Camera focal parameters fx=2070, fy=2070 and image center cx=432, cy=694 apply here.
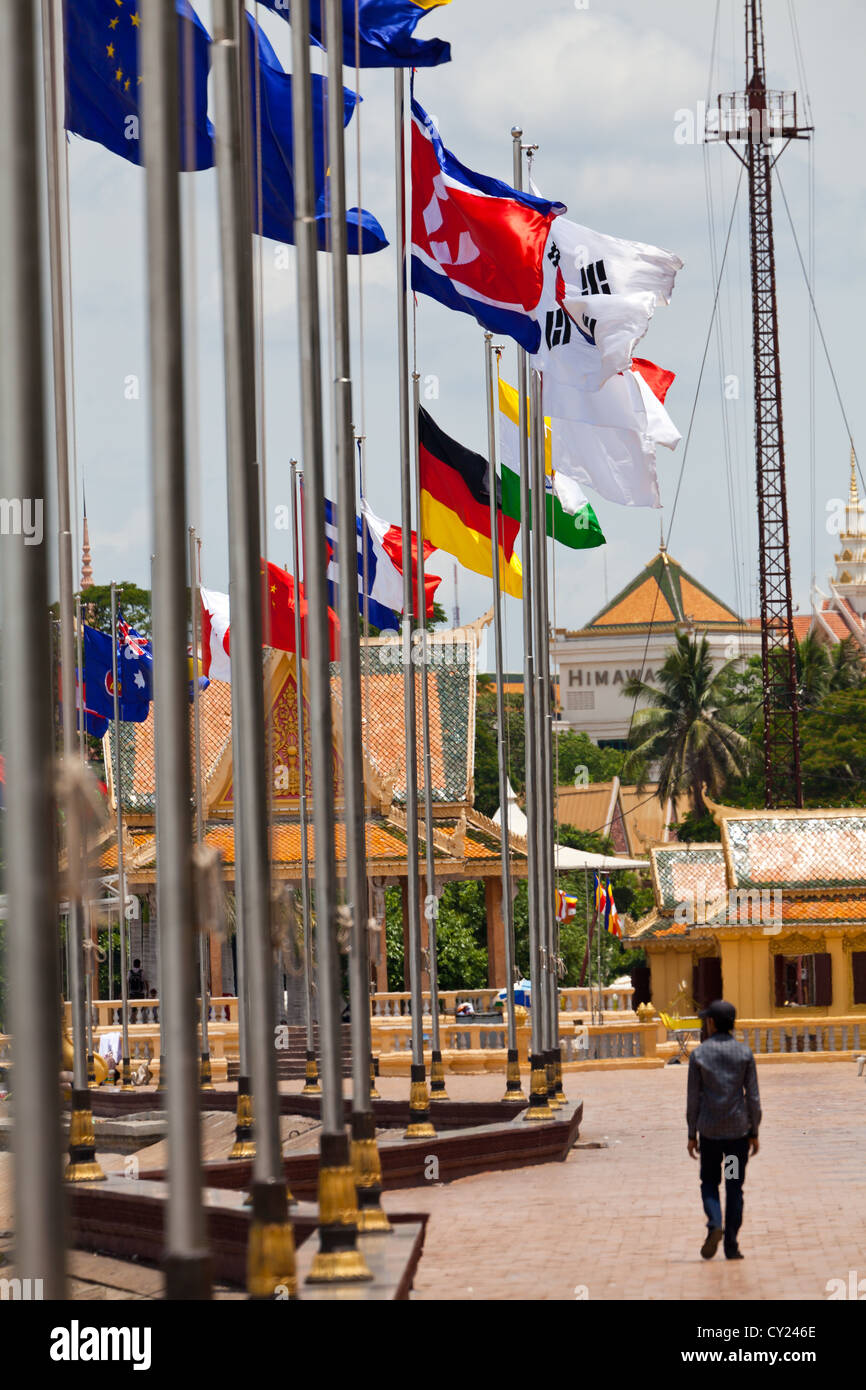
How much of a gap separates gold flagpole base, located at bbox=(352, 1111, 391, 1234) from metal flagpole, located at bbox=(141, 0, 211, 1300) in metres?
5.99

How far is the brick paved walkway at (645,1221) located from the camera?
42.4 feet

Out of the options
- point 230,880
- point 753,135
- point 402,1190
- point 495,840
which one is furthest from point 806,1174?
point 753,135

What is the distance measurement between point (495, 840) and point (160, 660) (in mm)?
42370

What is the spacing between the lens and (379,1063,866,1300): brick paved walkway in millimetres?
12930

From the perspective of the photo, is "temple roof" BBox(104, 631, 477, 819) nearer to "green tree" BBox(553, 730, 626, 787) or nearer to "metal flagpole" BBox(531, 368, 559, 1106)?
"metal flagpole" BBox(531, 368, 559, 1106)

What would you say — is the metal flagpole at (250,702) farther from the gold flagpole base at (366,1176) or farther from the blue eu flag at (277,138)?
the blue eu flag at (277,138)

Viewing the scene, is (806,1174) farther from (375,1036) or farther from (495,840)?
(495,840)

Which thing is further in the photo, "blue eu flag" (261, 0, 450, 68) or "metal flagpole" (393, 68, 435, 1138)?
"metal flagpole" (393, 68, 435, 1138)

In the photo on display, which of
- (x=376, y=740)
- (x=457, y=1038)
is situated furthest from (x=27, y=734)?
(x=376, y=740)

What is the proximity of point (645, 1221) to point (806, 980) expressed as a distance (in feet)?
119

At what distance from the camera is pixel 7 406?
18.1 ft

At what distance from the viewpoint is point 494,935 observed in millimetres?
49844

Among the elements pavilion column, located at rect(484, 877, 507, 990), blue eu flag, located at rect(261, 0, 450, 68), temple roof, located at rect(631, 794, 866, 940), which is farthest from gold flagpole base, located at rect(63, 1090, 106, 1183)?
pavilion column, located at rect(484, 877, 507, 990)
